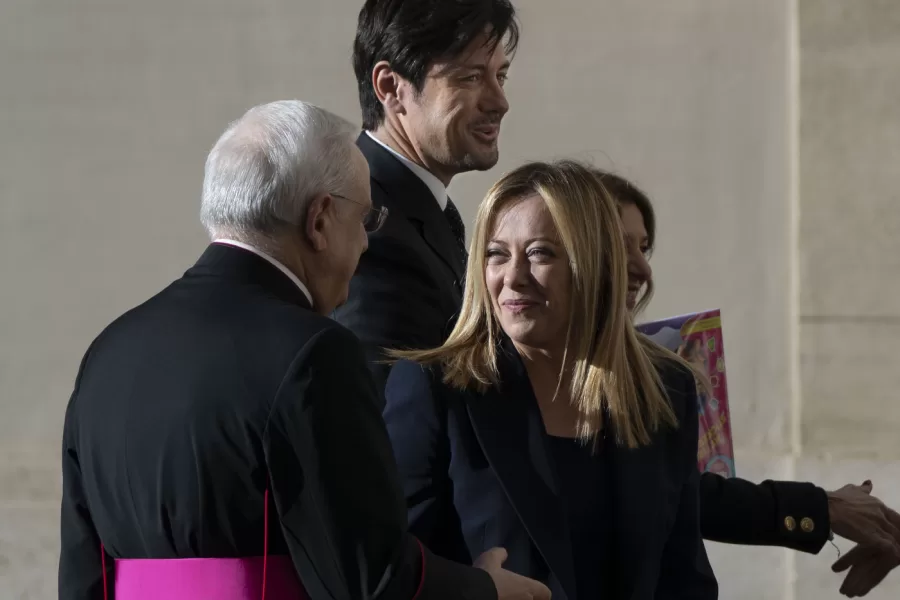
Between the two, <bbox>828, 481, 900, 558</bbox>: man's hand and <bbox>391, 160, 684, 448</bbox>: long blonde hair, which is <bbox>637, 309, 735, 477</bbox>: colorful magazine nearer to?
<bbox>828, 481, 900, 558</bbox>: man's hand

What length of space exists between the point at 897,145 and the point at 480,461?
323 cm

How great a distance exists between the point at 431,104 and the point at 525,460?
3.00 feet

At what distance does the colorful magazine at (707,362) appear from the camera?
262 cm

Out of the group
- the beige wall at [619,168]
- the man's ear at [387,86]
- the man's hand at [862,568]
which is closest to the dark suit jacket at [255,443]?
the man's ear at [387,86]

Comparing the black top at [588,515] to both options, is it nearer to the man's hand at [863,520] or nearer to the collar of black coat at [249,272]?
the collar of black coat at [249,272]

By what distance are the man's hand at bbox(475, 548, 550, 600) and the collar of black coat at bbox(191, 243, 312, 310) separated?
1.57 ft

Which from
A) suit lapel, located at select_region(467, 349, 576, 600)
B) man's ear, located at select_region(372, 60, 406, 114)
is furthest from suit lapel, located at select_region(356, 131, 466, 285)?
suit lapel, located at select_region(467, 349, 576, 600)

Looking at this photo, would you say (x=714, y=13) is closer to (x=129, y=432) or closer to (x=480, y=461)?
(x=480, y=461)

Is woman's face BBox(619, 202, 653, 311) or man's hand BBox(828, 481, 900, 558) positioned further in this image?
woman's face BBox(619, 202, 653, 311)

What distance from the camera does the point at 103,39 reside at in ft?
16.6

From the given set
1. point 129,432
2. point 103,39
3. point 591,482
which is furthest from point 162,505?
point 103,39

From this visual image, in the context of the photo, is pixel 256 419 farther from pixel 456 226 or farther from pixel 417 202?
pixel 456 226

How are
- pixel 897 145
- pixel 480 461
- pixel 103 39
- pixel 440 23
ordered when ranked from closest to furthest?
pixel 480 461
pixel 440 23
pixel 897 145
pixel 103 39

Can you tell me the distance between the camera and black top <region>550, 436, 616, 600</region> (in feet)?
6.82
